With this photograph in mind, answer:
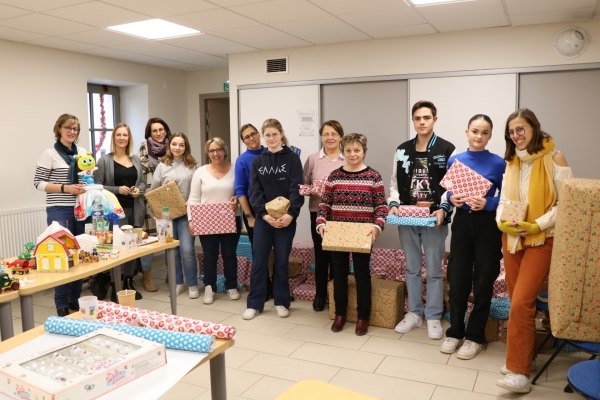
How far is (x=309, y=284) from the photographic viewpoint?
457 centimetres

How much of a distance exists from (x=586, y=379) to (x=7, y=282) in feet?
7.99

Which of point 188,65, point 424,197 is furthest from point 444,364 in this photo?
point 188,65

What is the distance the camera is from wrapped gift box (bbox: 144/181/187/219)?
427cm

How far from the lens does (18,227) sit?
492cm

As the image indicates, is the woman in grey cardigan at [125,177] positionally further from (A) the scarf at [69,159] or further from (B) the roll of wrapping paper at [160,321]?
(B) the roll of wrapping paper at [160,321]

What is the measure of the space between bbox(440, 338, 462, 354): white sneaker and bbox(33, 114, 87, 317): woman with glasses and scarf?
2743mm

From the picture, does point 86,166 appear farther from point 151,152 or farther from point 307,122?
point 307,122

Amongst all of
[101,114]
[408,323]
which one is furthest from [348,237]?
[101,114]

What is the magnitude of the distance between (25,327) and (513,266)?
249 cm

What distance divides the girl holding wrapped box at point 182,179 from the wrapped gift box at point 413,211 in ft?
6.53

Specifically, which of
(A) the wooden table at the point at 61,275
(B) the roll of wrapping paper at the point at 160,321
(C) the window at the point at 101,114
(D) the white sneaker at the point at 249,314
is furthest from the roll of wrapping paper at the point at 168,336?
(C) the window at the point at 101,114

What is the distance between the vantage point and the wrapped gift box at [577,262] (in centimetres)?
156

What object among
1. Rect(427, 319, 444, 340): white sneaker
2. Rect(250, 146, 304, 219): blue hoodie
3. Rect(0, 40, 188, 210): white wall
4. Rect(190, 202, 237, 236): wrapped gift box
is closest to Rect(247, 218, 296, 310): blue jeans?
Rect(250, 146, 304, 219): blue hoodie

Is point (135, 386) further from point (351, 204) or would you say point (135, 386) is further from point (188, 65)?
point (188, 65)
